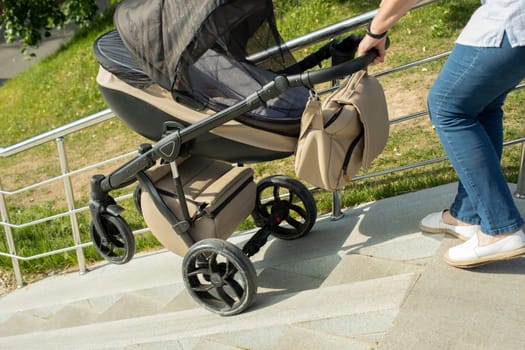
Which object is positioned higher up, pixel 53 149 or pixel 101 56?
pixel 101 56

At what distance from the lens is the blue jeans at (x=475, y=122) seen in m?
2.45

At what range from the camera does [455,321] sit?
2.41 metres

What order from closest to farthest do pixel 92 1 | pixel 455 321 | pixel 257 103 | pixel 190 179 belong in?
pixel 455 321 → pixel 257 103 → pixel 190 179 → pixel 92 1

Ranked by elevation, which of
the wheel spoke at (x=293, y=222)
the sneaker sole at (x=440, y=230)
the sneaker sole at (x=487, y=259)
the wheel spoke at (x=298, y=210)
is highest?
the sneaker sole at (x=487, y=259)

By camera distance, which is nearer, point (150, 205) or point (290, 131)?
point (290, 131)

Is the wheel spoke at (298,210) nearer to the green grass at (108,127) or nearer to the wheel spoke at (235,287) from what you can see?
the green grass at (108,127)

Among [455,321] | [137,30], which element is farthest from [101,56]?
[455,321]

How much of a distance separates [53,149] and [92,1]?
4.47 metres

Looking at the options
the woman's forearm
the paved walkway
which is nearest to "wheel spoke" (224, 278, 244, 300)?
the paved walkway

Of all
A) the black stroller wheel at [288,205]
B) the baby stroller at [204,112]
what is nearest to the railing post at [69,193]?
the baby stroller at [204,112]

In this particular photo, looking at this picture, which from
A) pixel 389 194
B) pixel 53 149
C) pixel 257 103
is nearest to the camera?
pixel 257 103

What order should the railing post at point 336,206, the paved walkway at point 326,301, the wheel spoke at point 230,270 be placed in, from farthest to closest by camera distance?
the railing post at point 336,206 < the wheel spoke at point 230,270 < the paved walkway at point 326,301

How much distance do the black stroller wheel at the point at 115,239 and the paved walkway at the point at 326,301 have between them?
1.06 feet

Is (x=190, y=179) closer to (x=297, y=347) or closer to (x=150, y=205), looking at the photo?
(x=150, y=205)
